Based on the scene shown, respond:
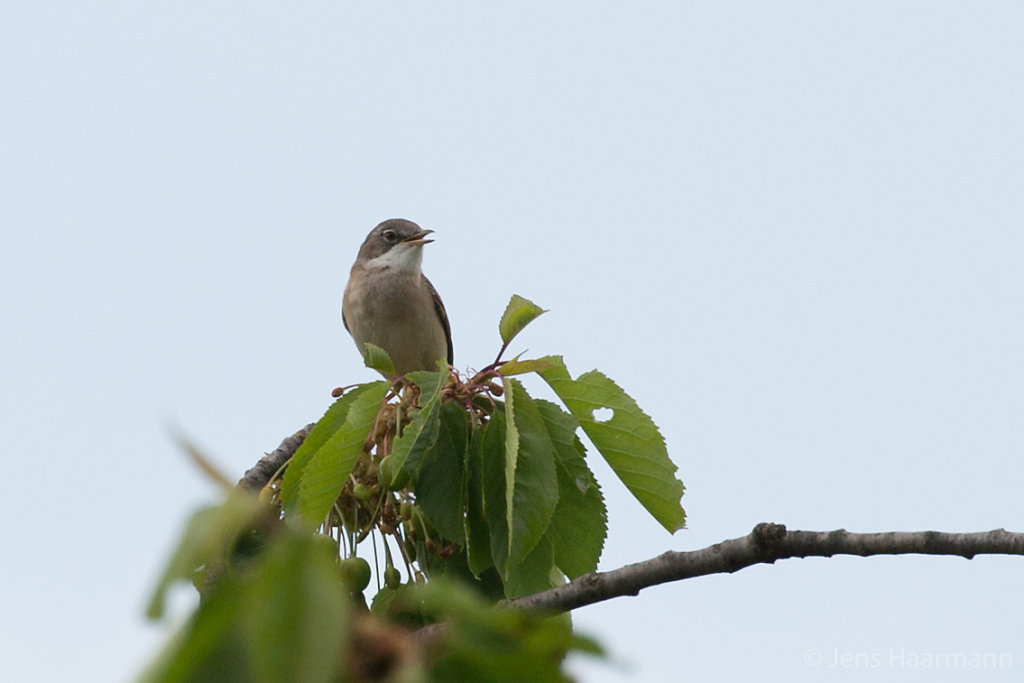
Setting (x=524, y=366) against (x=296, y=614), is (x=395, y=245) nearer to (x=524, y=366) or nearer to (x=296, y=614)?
(x=524, y=366)

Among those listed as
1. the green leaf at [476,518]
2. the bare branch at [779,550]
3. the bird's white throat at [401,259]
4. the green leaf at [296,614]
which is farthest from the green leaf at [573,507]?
the bird's white throat at [401,259]

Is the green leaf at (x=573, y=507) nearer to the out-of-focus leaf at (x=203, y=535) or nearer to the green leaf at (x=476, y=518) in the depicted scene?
the green leaf at (x=476, y=518)

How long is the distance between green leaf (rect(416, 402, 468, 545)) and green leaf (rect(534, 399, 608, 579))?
391mm

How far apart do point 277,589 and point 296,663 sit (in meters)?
0.08

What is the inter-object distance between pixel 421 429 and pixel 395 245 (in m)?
8.01

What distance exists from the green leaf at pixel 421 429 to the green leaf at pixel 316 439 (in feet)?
0.71

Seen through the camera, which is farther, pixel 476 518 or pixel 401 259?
pixel 401 259

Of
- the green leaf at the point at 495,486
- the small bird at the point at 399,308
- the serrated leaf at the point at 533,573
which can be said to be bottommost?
the serrated leaf at the point at 533,573

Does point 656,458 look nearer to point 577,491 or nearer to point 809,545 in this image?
point 577,491

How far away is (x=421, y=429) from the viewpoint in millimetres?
4660

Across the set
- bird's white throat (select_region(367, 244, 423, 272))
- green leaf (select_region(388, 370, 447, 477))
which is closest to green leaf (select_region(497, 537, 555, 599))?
green leaf (select_region(388, 370, 447, 477))

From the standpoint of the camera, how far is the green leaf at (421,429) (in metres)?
4.54

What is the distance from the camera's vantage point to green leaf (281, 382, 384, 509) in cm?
462

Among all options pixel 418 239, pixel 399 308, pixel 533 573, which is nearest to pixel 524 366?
pixel 533 573
